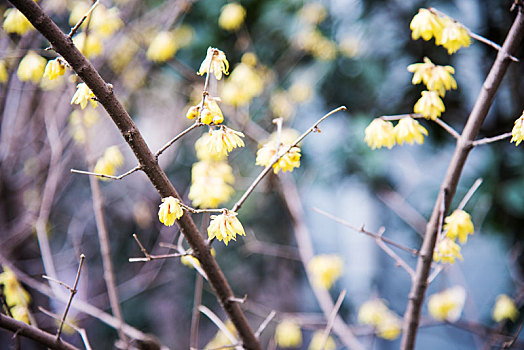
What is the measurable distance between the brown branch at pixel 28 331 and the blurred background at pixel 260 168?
808mm

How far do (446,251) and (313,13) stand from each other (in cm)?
160

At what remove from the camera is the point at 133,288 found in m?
2.49

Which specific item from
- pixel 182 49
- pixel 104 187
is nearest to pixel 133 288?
pixel 104 187

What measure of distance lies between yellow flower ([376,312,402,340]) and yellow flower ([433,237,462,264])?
782mm

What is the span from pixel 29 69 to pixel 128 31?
839 millimetres

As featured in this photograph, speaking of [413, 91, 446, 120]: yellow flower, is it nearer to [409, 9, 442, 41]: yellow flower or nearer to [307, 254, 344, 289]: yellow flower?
[409, 9, 442, 41]: yellow flower

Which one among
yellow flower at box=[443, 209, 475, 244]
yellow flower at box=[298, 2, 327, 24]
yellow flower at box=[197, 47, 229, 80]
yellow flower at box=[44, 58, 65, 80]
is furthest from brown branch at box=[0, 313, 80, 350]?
yellow flower at box=[298, 2, 327, 24]

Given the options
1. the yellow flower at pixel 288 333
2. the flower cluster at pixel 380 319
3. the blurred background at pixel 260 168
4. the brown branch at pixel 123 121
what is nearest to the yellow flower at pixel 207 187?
the brown branch at pixel 123 121

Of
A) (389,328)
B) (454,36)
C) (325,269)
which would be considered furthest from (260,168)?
(454,36)

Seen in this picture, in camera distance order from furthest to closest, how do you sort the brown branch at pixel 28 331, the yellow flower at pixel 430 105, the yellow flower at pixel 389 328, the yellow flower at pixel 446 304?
the yellow flower at pixel 389 328
the yellow flower at pixel 446 304
the yellow flower at pixel 430 105
the brown branch at pixel 28 331

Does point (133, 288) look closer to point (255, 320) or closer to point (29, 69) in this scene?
point (255, 320)

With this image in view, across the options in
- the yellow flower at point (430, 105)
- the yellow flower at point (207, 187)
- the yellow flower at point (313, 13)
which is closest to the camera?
the yellow flower at point (430, 105)

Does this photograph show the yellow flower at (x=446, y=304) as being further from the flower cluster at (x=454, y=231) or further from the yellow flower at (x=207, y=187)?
the yellow flower at (x=207, y=187)

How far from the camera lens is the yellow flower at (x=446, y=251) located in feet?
3.03
